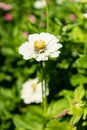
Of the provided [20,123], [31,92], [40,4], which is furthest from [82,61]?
[40,4]

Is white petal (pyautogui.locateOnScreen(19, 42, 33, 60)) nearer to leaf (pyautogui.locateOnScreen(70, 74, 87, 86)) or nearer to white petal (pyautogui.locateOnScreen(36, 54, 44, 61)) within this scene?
white petal (pyautogui.locateOnScreen(36, 54, 44, 61))

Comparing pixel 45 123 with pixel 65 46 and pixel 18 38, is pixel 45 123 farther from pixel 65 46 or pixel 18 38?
pixel 18 38

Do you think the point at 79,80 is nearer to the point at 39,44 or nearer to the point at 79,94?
the point at 79,94

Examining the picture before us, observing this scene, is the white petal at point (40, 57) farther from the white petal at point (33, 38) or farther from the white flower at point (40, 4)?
the white flower at point (40, 4)

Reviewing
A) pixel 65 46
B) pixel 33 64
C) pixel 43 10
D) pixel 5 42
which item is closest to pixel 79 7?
pixel 65 46

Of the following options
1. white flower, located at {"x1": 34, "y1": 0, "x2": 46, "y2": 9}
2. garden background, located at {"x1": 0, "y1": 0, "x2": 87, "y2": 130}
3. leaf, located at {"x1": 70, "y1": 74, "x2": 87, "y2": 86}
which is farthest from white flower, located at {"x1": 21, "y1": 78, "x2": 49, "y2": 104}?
white flower, located at {"x1": 34, "y1": 0, "x2": 46, "y2": 9}
